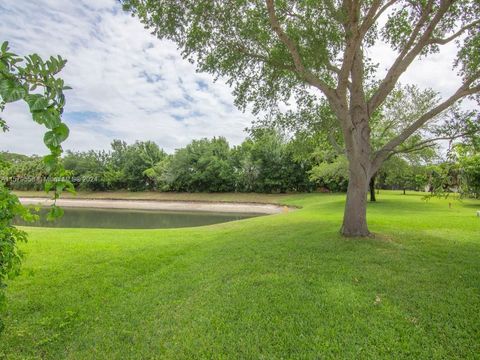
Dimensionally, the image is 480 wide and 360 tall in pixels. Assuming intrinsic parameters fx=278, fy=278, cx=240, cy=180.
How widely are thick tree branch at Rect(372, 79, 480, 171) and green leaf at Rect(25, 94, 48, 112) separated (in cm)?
792

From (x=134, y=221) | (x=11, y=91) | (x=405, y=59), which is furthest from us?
(x=134, y=221)

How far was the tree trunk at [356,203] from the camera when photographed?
24.7 ft

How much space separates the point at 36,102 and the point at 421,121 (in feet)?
26.9

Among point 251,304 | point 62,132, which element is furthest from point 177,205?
point 62,132

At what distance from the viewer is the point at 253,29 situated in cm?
757

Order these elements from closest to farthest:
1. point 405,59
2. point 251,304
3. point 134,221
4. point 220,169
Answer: point 251,304 → point 405,59 → point 134,221 → point 220,169

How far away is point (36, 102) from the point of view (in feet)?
3.42

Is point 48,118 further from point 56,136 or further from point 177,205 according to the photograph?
point 177,205

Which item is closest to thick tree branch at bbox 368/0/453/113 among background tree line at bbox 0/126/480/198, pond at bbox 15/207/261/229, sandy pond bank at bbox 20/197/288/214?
background tree line at bbox 0/126/480/198

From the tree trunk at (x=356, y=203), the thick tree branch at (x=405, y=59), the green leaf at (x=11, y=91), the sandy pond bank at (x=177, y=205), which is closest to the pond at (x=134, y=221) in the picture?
the sandy pond bank at (x=177, y=205)

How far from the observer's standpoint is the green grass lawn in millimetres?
3188

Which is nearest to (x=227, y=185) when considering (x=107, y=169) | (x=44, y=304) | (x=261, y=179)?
(x=261, y=179)

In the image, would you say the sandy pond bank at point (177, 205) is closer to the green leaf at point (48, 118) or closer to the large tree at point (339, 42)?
the large tree at point (339, 42)

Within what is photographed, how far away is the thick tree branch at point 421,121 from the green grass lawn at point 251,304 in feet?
7.92
